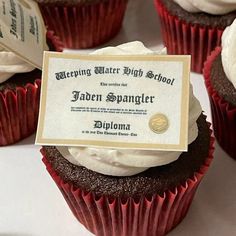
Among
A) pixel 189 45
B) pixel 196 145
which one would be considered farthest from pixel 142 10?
pixel 196 145

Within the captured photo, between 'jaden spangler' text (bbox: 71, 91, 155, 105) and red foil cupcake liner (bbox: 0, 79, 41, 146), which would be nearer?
'jaden spangler' text (bbox: 71, 91, 155, 105)

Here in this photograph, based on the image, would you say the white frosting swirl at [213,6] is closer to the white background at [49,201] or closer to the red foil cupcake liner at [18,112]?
the white background at [49,201]

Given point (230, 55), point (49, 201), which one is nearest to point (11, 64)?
point (49, 201)

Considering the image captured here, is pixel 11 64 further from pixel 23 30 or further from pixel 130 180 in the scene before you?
pixel 130 180

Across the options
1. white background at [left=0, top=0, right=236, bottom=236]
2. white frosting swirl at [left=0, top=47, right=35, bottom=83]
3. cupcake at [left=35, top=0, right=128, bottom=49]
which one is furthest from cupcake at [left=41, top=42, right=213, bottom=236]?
cupcake at [left=35, top=0, right=128, bottom=49]

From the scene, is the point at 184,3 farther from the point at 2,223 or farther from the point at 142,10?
the point at 2,223

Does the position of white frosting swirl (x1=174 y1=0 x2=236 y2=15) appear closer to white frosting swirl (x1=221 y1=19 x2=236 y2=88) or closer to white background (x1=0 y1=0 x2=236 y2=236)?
white frosting swirl (x1=221 y1=19 x2=236 y2=88)
